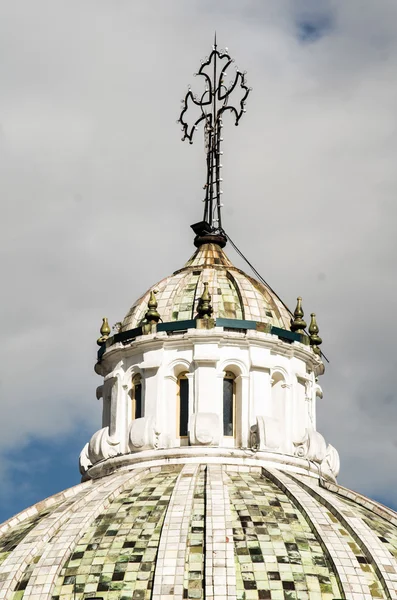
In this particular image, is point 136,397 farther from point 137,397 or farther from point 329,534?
point 329,534

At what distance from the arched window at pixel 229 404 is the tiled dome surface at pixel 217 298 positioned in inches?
94.8

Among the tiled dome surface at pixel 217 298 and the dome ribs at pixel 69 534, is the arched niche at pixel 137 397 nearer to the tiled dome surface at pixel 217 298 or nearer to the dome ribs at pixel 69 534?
the tiled dome surface at pixel 217 298

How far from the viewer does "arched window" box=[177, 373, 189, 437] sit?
7256 centimetres

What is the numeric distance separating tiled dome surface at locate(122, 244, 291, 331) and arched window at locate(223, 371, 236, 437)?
241cm

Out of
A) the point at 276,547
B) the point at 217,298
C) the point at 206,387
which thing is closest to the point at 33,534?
the point at 276,547

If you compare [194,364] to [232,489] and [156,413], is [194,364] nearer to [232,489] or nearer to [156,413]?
[156,413]

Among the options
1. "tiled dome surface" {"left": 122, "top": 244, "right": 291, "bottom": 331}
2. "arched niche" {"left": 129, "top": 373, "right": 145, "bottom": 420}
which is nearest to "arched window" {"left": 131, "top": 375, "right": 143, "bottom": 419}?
"arched niche" {"left": 129, "top": 373, "right": 145, "bottom": 420}

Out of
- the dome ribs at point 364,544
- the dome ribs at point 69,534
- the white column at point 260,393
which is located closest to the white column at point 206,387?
the white column at point 260,393

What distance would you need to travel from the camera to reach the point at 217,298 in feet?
246

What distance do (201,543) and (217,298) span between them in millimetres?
13868

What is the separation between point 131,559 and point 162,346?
40.3 feet

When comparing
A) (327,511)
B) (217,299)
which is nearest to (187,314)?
(217,299)

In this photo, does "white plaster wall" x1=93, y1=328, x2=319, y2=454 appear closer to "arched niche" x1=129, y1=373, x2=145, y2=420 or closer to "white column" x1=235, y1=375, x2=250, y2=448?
"white column" x1=235, y1=375, x2=250, y2=448

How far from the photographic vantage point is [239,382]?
7338 centimetres
